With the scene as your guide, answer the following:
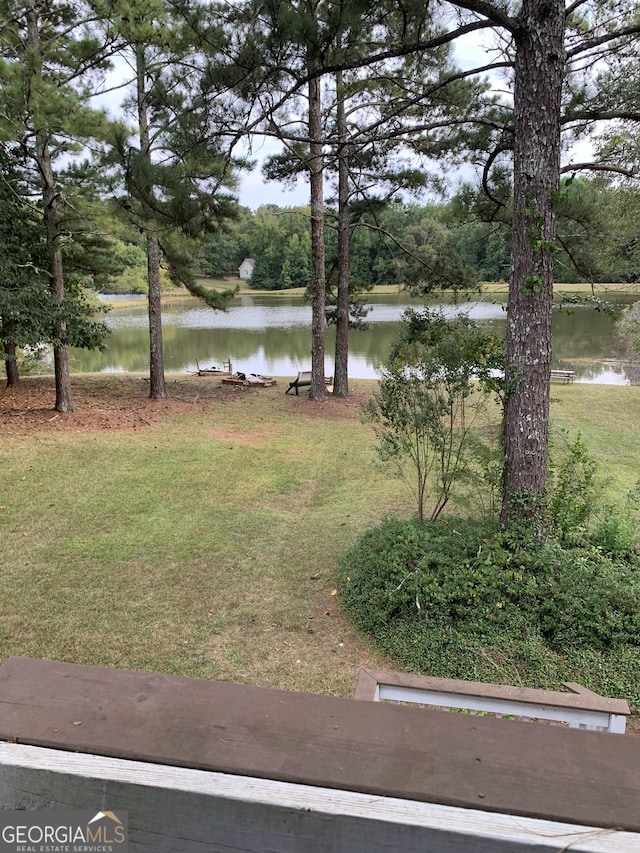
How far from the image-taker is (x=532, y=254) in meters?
3.42

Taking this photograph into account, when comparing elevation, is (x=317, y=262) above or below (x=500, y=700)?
above

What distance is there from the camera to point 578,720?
235 centimetres

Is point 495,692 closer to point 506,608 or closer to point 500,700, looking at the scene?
point 500,700

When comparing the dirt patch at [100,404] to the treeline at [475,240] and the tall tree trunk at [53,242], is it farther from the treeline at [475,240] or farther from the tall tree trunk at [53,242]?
the treeline at [475,240]

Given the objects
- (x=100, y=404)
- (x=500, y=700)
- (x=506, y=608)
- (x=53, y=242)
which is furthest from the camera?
(x=100, y=404)

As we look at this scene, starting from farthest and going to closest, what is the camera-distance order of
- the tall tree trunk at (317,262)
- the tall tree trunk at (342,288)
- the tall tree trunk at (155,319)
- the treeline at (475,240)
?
the tall tree trunk at (342,288)
the tall tree trunk at (155,319)
the tall tree trunk at (317,262)
the treeline at (475,240)

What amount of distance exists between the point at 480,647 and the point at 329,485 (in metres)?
→ 3.49

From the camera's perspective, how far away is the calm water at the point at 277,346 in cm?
1809

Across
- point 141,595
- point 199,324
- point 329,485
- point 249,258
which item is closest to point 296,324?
point 199,324

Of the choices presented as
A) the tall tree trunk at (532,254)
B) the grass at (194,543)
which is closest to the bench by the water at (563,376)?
the grass at (194,543)

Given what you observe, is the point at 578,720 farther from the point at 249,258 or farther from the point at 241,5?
the point at 249,258

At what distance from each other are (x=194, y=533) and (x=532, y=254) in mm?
3673

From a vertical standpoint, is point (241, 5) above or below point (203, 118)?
above

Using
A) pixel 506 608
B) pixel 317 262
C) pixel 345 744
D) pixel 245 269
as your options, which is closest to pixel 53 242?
pixel 317 262
